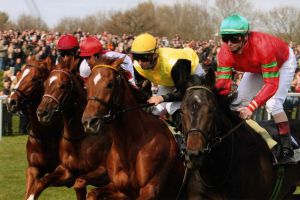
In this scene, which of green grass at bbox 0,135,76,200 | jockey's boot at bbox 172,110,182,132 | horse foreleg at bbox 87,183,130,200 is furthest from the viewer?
green grass at bbox 0,135,76,200

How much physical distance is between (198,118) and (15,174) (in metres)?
5.14

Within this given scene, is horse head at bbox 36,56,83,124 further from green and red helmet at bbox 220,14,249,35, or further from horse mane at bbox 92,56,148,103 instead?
green and red helmet at bbox 220,14,249,35

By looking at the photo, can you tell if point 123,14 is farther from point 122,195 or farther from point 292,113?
point 122,195

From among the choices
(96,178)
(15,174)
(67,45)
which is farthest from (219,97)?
(15,174)

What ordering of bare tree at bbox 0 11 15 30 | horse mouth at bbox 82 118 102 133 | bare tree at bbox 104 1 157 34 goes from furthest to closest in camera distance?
bare tree at bbox 104 1 157 34
bare tree at bbox 0 11 15 30
horse mouth at bbox 82 118 102 133

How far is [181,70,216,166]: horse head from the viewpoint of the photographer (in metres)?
3.81

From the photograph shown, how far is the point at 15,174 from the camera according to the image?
27.7 feet

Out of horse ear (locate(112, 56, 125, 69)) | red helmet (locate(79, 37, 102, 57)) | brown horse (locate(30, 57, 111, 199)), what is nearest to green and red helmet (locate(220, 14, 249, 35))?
horse ear (locate(112, 56, 125, 69))

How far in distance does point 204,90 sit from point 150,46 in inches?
45.6

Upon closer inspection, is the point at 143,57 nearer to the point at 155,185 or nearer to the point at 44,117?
the point at 44,117

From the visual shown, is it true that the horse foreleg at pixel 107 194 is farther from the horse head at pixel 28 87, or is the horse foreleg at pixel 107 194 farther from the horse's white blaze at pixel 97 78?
the horse head at pixel 28 87

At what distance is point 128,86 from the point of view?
4.98m

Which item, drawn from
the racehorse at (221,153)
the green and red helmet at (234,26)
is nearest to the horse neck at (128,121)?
the racehorse at (221,153)

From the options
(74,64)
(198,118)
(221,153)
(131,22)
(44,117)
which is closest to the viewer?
(198,118)
